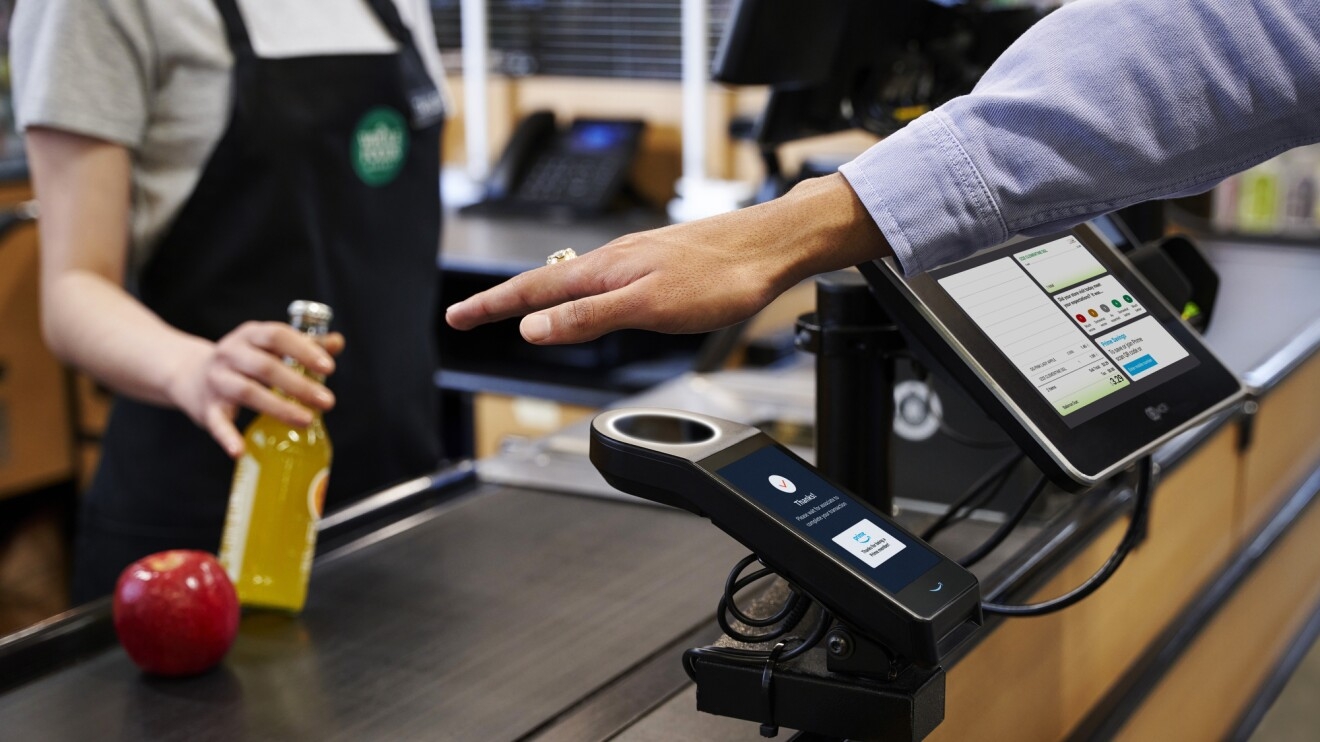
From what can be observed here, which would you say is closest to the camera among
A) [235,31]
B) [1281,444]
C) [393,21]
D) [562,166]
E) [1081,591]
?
[1081,591]

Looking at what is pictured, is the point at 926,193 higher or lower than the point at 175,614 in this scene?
higher

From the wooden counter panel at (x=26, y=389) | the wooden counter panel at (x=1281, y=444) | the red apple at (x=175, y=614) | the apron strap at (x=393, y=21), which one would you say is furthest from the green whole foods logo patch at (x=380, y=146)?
the wooden counter panel at (x=26, y=389)

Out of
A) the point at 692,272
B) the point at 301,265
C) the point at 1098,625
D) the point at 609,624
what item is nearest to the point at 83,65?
the point at 301,265

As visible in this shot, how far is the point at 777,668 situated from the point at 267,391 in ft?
1.75

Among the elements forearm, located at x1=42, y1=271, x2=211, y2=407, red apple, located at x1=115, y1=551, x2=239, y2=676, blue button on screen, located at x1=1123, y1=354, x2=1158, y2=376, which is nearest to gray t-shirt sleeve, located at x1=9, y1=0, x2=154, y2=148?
forearm, located at x1=42, y1=271, x2=211, y2=407

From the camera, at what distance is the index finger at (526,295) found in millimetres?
721

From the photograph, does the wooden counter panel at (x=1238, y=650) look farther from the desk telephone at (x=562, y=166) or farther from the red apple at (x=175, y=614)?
the desk telephone at (x=562, y=166)

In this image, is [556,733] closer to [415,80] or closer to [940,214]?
[940,214]

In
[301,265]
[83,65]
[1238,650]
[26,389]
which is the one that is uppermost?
[83,65]

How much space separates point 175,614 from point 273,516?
154mm

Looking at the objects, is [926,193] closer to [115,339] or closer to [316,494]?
[316,494]

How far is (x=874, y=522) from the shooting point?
0.83 meters

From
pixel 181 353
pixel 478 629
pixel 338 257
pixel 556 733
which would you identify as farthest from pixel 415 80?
pixel 556 733

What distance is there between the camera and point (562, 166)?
12.7 ft
